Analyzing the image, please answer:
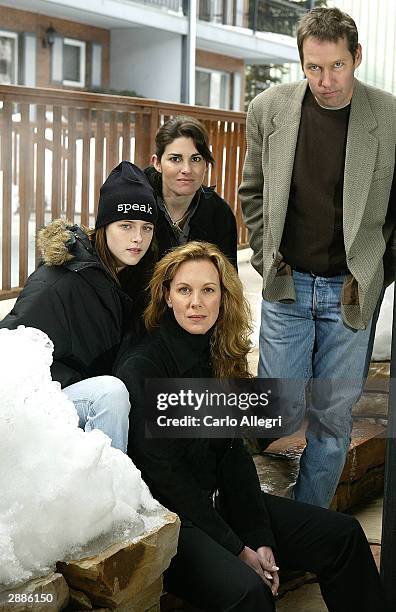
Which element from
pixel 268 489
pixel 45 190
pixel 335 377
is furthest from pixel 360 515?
pixel 45 190

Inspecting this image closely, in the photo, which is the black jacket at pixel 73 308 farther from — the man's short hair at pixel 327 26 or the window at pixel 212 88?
the window at pixel 212 88

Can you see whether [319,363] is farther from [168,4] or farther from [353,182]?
[168,4]

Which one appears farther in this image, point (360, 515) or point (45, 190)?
point (45, 190)

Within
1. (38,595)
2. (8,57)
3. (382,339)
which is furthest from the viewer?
(8,57)

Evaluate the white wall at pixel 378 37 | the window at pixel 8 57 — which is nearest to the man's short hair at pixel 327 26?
the white wall at pixel 378 37

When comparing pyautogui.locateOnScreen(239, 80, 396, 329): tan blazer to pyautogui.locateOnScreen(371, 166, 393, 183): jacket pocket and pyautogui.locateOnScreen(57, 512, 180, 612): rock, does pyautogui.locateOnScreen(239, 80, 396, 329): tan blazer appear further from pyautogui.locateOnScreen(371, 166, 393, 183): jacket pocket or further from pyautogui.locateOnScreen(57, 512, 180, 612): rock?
pyautogui.locateOnScreen(57, 512, 180, 612): rock

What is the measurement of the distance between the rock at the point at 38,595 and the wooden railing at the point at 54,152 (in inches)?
70.6

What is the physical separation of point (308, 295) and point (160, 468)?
19.5 inches

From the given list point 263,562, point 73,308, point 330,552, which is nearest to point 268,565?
point 263,562

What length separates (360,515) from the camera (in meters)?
2.67

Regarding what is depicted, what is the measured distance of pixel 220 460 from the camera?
1.89 meters

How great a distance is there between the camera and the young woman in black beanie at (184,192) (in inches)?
84.5

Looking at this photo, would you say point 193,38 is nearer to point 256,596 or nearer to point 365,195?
point 365,195

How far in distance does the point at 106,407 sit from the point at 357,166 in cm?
69
